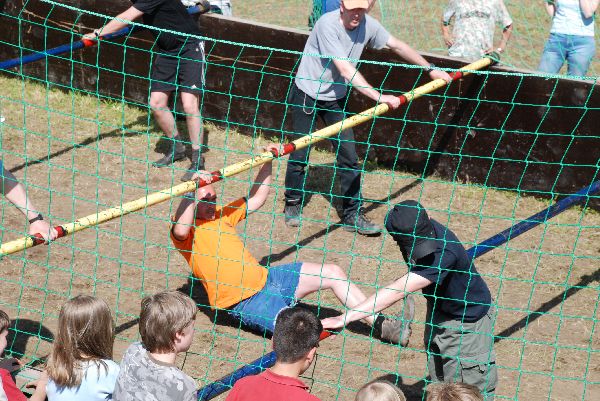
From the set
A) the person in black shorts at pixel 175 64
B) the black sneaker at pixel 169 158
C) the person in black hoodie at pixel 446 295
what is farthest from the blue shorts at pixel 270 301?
the black sneaker at pixel 169 158

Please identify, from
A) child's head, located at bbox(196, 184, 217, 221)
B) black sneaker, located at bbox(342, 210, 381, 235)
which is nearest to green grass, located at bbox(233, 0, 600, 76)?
black sneaker, located at bbox(342, 210, 381, 235)

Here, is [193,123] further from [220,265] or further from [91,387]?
[91,387]

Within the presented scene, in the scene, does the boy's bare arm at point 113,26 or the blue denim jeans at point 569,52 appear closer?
the boy's bare arm at point 113,26

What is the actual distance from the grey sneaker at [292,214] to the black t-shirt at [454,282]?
2.44m

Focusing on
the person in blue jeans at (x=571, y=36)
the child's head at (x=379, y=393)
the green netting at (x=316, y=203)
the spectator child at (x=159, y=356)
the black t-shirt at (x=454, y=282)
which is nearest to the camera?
the child's head at (x=379, y=393)

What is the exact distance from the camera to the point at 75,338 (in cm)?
392

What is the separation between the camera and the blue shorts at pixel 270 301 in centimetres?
548

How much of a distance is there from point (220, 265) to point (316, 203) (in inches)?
83.8

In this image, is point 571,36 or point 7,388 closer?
point 7,388

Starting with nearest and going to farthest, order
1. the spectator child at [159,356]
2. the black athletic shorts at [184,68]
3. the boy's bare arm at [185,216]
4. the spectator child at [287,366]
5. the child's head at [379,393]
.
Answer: the child's head at [379,393]
the spectator child at [287,366]
the spectator child at [159,356]
the boy's bare arm at [185,216]
the black athletic shorts at [184,68]

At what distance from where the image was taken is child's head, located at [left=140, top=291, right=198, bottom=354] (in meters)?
3.75

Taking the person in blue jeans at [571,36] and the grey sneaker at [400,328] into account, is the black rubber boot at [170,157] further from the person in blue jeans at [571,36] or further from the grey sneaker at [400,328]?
the person in blue jeans at [571,36]

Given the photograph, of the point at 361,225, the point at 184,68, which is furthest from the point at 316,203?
the point at 184,68

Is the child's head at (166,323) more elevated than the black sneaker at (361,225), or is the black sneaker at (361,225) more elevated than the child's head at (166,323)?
the child's head at (166,323)
